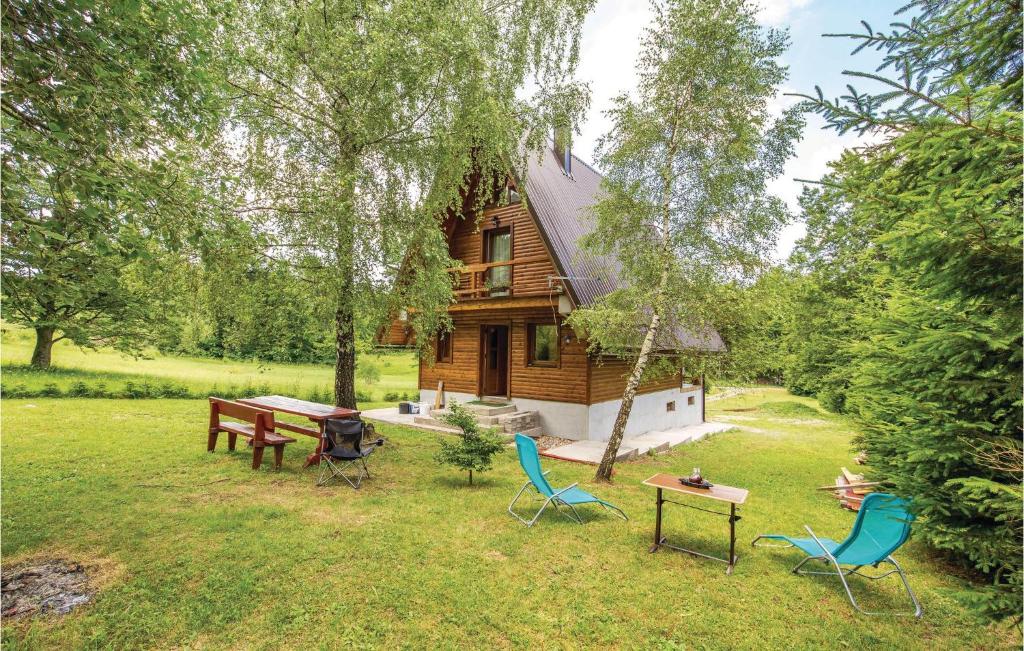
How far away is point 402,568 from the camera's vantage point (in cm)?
419

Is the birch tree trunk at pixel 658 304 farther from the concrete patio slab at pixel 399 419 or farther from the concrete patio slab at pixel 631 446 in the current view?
the concrete patio slab at pixel 399 419

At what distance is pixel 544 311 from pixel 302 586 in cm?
820

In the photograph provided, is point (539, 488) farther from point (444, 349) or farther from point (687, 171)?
point (444, 349)

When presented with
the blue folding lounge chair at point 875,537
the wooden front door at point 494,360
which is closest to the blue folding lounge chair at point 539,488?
the blue folding lounge chair at point 875,537

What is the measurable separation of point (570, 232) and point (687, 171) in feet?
14.8

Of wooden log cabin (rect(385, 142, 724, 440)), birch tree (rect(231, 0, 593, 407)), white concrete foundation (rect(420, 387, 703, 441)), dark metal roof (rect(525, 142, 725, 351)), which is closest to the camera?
birch tree (rect(231, 0, 593, 407))

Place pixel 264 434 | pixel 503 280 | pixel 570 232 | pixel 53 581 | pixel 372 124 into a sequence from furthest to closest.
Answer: pixel 503 280, pixel 570 232, pixel 372 124, pixel 264 434, pixel 53 581

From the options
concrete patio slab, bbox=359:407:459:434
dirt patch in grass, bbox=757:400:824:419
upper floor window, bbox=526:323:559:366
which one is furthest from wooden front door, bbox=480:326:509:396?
dirt patch in grass, bbox=757:400:824:419

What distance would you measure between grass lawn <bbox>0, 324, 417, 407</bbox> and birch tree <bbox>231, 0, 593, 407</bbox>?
14.9 ft

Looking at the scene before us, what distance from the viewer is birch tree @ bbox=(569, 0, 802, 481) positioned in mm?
6840

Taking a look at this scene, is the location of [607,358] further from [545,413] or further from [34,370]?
[34,370]

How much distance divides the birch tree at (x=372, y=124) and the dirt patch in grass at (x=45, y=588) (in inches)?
179

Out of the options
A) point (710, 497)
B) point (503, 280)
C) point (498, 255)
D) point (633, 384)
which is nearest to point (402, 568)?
point (710, 497)

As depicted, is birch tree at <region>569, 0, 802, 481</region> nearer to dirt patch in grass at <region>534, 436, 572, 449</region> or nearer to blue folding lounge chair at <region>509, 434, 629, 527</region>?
blue folding lounge chair at <region>509, 434, 629, 527</region>
